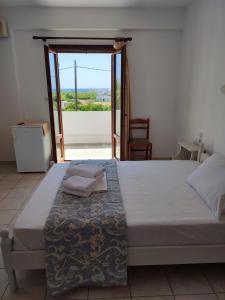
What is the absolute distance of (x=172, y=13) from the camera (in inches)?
143

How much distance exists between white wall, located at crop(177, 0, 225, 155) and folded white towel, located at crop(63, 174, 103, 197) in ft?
5.20

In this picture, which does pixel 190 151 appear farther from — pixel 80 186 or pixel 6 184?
pixel 6 184

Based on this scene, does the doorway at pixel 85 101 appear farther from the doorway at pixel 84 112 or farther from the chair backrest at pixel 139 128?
the chair backrest at pixel 139 128

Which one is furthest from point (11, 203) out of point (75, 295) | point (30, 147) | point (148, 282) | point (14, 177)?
point (148, 282)

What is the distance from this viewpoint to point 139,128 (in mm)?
4211

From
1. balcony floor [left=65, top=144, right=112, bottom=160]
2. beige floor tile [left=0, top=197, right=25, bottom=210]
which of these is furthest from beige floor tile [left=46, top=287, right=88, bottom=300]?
balcony floor [left=65, top=144, right=112, bottom=160]

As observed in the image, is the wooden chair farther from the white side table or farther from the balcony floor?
the balcony floor

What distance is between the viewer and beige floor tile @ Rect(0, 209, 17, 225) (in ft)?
8.15

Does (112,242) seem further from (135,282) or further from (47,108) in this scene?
(47,108)

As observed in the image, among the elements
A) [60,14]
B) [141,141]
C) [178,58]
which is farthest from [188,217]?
[60,14]

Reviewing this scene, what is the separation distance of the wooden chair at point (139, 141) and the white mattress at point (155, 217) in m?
1.85

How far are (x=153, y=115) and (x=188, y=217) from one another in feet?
9.26

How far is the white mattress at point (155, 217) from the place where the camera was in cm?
156

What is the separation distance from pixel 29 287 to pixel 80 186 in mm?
837
